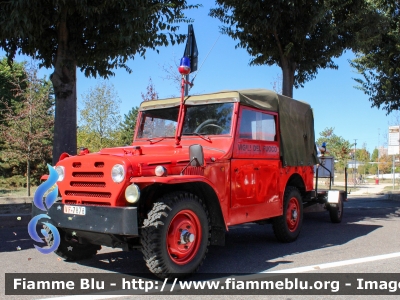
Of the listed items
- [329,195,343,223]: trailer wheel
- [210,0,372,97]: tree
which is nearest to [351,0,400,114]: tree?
[210,0,372,97]: tree

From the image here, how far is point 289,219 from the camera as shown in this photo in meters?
6.99

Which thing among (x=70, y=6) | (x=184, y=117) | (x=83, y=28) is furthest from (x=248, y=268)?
(x=83, y=28)

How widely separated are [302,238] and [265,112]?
2.59 meters

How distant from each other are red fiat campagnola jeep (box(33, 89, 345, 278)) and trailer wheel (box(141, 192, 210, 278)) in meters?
0.01

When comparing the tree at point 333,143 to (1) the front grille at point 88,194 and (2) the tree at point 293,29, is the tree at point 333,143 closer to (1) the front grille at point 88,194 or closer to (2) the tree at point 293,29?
(2) the tree at point 293,29

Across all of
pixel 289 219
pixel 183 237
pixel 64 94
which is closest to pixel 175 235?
pixel 183 237

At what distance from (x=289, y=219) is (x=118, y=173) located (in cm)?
372

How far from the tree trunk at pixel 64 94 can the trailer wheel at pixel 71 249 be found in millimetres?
4080

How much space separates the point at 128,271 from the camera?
5.06 metres

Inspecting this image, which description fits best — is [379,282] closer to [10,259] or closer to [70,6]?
[10,259]

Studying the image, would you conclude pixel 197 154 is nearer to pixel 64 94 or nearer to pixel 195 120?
pixel 195 120

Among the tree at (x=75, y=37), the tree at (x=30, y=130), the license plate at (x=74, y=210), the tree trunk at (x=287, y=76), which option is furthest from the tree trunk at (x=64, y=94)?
the tree at (x=30, y=130)

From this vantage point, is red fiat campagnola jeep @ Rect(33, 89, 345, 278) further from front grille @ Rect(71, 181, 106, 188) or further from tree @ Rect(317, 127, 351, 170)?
tree @ Rect(317, 127, 351, 170)

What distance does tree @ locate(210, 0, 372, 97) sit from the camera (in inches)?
441
